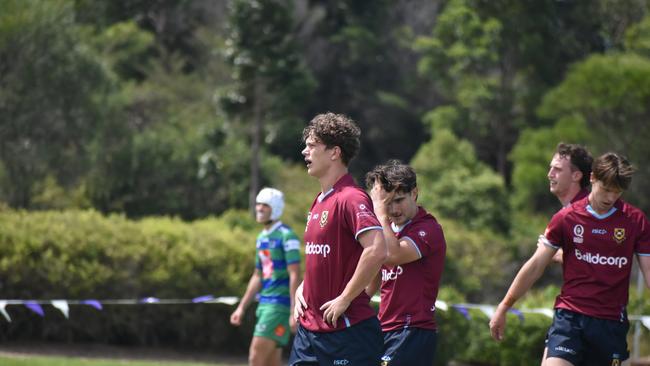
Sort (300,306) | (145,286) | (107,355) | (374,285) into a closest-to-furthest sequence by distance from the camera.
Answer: (300,306)
(374,285)
(107,355)
(145,286)

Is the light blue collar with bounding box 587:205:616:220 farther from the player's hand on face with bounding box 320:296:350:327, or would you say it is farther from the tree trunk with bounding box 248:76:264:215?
the tree trunk with bounding box 248:76:264:215

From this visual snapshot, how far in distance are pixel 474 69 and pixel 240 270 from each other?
2212cm

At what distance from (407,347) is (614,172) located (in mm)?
1840

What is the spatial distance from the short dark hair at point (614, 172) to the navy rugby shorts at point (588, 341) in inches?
37.1

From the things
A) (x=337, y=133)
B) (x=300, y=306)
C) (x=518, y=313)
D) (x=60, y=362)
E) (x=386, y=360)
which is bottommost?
(x=60, y=362)

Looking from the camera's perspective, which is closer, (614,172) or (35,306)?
(614,172)

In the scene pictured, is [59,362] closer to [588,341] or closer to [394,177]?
[394,177]

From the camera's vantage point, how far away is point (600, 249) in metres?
6.87


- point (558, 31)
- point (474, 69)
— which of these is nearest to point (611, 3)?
point (558, 31)

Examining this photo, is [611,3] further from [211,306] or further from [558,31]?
[211,306]

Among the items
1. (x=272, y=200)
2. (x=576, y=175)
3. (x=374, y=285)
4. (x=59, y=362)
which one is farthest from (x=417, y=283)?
(x=59, y=362)

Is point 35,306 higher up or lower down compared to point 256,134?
lower down

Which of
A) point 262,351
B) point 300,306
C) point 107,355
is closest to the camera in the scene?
point 300,306

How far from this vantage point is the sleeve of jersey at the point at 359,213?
18.2 ft
